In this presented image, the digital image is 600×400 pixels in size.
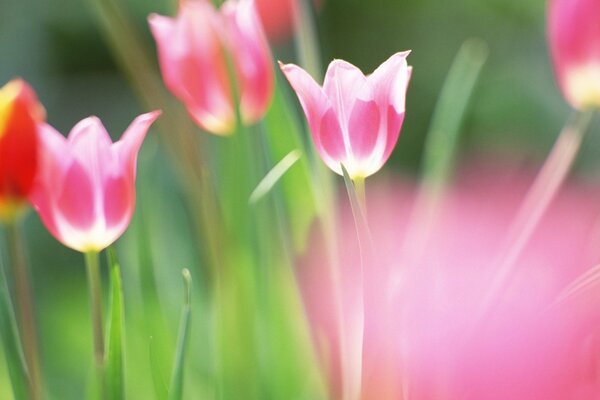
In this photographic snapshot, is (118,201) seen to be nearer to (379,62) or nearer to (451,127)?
(451,127)

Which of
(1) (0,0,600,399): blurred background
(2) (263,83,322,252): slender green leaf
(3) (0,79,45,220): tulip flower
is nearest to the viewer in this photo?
(3) (0,79,45,220): tulip flower

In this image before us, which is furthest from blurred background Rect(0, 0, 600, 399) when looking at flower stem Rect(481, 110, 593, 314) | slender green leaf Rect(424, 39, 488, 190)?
flower stem Rect(481, 110, 593, 314)

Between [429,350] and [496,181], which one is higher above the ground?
[496,181]

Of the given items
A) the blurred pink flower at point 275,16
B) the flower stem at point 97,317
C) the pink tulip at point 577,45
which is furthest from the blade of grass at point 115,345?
the blurred pink flower at point 275,16

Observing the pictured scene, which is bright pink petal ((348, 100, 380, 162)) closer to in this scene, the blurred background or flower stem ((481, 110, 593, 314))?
flower stem ((481, 110, 593, 314))

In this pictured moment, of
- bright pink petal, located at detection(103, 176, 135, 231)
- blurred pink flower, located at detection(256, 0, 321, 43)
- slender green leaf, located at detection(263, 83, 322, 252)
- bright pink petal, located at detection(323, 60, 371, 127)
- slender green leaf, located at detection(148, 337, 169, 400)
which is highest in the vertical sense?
blurred pink flower, located at detection(256, 0, 321, 43)

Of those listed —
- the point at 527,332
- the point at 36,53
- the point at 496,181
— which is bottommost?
the point at 527,332

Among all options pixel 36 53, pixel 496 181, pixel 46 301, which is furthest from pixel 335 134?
pixel 36 53

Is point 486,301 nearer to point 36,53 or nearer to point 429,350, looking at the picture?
point 429,350
